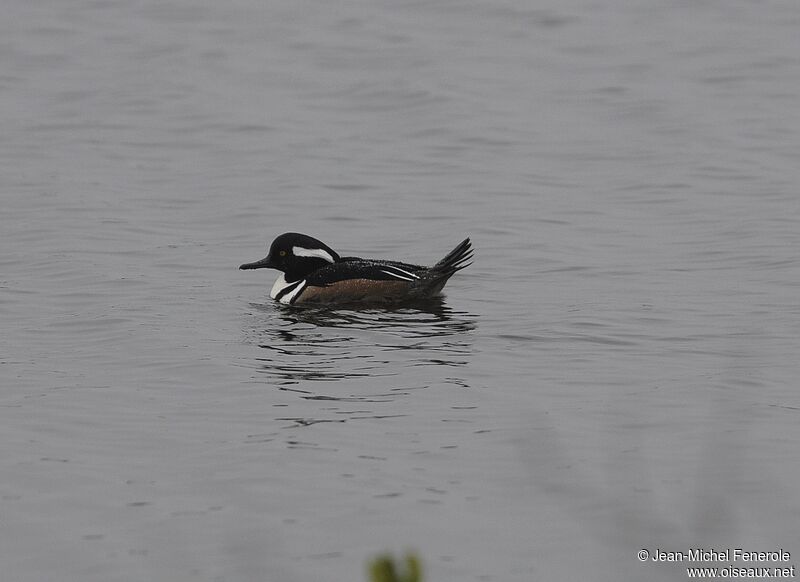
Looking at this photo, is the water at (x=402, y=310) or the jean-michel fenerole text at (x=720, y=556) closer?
the jean-michel fenerole text at (x=720, y=556)

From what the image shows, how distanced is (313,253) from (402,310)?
3.81 feet

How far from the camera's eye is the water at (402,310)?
7.43 meters

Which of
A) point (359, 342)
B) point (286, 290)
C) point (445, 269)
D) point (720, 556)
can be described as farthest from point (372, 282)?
point (720, 556)

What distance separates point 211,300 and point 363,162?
6233 millimetres

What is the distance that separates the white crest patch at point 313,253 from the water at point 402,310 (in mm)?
572

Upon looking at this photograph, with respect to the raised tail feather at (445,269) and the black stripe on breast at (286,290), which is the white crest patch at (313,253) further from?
the raised tail feather at (445,269)

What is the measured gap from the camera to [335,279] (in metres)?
13.1

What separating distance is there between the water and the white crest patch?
1.88 ft

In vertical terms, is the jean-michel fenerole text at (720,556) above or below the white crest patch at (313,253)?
above

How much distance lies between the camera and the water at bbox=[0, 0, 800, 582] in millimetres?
7430

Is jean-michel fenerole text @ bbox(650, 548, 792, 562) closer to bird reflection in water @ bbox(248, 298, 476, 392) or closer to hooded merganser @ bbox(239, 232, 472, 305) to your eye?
bird reflection in water @ bbox(248, 298, 476, 392)

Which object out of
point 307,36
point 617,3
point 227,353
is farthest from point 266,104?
point 227,353

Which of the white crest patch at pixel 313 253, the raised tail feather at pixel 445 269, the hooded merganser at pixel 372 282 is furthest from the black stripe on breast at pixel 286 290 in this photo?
the raised tail feather at pixel 445 269

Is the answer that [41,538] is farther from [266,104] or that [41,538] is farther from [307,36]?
[307,36]
